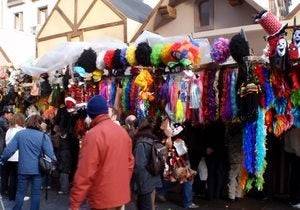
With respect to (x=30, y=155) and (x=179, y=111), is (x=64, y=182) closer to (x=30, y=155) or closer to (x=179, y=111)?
(x=30, y=155)

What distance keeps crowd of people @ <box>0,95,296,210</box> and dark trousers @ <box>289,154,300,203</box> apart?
0.88 meters

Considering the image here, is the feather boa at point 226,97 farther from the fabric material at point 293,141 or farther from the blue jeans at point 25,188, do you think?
the blue jeans at point 25,188

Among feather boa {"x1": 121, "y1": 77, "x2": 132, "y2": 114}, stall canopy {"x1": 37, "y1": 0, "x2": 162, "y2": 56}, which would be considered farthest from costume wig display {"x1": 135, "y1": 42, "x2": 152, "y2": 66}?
stall canopy {"x1": 37, "y1": 0, "x2": 162, "y2": 56}

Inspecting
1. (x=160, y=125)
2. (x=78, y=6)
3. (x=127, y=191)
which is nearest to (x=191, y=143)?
(x=160, y=125)

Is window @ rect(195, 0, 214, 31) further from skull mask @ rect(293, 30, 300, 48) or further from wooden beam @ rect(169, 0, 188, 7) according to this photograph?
skull mask @ rect(293, 30, 300, 48)

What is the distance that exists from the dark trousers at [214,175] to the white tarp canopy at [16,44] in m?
11.7

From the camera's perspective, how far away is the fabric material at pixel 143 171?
5512mm

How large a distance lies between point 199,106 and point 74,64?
2.41 meters

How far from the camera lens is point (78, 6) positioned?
48.1 ft

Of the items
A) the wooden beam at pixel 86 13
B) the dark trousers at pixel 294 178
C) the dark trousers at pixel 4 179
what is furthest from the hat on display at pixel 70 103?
the wooden beam at pixel 86 13

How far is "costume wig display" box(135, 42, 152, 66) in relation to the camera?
20.9 feet

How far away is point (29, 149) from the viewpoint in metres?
6.36

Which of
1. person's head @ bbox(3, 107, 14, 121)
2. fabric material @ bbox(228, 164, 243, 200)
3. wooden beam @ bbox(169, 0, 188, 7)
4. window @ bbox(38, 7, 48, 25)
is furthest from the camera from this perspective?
window @ bbox(38, 7, 48, 25)

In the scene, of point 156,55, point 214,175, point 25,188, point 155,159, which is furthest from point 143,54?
point 214,175
